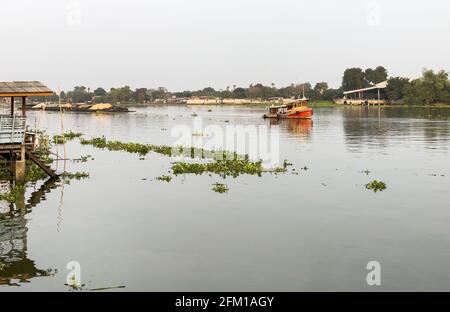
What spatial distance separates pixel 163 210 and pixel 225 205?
2.82m

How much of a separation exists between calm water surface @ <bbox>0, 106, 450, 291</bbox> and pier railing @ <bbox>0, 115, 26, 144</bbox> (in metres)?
2.76

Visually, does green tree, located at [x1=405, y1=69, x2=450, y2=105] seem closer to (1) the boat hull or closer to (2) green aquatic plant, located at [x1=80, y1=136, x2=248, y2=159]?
(1) the boat hull

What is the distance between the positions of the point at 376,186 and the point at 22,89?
65.1 feet

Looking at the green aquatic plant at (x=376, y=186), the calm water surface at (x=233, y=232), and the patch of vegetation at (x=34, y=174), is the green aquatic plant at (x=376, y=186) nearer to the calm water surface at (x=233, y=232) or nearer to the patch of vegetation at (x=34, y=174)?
the calm water surface at (x=233, y=232)

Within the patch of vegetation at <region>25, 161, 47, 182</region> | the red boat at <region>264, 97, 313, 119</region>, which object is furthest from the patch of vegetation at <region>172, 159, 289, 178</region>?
the red boat at <region>264, 97, 313, 119</region>

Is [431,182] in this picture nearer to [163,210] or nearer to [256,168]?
[256,168]

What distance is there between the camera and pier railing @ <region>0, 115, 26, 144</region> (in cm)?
2517

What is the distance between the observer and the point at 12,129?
988 inches

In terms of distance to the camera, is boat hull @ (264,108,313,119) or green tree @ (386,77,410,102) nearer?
boat hull @ (264,108,313,119)

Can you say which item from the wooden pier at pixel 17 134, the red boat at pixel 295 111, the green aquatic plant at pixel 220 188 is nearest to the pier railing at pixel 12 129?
the wooden pier at pixel 17 134

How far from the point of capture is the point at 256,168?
3092cm

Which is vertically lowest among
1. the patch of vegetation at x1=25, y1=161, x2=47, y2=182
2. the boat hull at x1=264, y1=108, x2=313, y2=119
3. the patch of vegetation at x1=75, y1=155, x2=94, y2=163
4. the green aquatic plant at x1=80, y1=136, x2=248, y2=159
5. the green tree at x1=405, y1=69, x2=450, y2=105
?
the patch of vegetation at x1=25, y1=161, x2=47, y2=182

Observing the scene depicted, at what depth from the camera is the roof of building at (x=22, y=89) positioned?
84.7 ft
